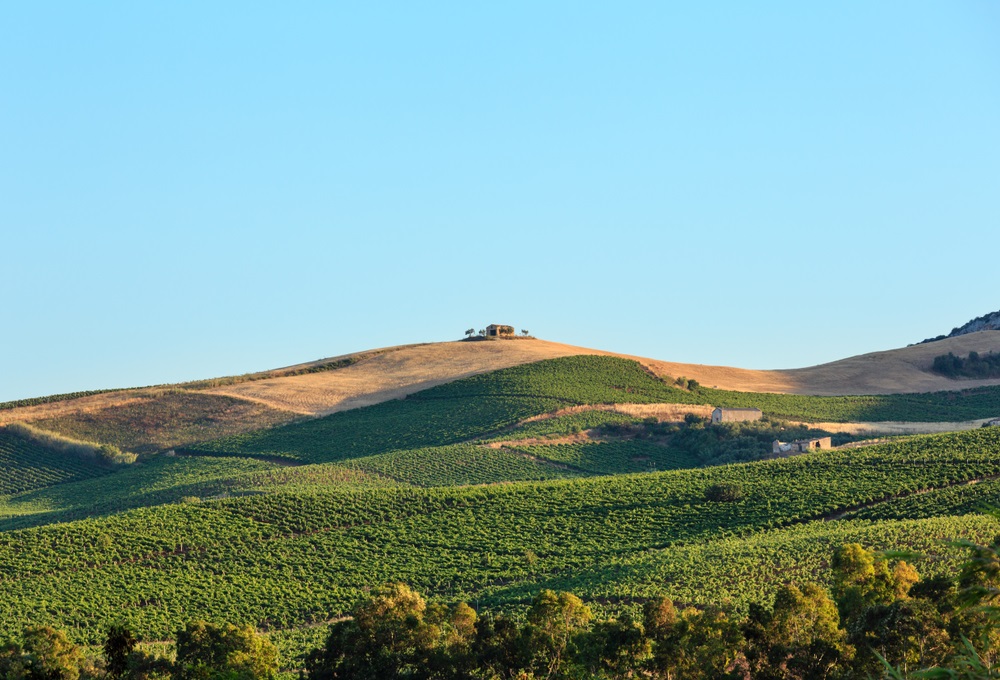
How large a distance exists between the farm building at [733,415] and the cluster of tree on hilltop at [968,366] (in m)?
34.2

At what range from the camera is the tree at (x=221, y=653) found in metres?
47.8

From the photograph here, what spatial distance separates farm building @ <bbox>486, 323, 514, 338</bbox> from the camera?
172 m

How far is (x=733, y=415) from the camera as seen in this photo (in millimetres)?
123500

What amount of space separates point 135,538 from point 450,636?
37009 millimetres

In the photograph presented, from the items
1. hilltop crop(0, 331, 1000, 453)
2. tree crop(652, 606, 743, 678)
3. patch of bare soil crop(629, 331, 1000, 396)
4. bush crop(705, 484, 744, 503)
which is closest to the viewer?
tree crop(652, 606, 743, 678)

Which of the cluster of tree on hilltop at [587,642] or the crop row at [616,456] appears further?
the crop row at [616,456]

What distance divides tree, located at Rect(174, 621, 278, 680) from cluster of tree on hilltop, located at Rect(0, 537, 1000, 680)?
4cm

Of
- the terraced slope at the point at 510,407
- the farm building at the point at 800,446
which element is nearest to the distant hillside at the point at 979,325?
the terraced slope at the point at 510,407

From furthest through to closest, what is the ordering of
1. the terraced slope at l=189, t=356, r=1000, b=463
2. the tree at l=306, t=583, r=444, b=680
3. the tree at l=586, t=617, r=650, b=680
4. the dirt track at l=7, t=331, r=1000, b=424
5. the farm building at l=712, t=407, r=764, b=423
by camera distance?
the dirt track at l=7, t=331, r=1000, b=424 < the farm building at l=712, t=407, r=764, b=423 < the terraced slope at l=189, t=356, r=1000, b=463 < the tree at l=306, t=583, r=444, b=680 < the tree at l=586, t=617, r=650, b=680

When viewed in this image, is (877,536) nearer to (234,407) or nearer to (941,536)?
(941,536)

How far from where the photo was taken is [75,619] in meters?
66.2

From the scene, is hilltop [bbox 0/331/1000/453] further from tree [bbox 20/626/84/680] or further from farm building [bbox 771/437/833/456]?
tree [bbox 20/626/84/680]

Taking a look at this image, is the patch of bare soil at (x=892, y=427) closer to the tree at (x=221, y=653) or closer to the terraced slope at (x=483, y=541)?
the terraced slope at (x=483, y=541)

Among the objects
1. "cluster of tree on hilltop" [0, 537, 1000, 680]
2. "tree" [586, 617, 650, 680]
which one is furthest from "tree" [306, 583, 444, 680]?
"tree" [586, 617, 650, 680]
